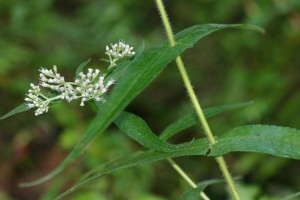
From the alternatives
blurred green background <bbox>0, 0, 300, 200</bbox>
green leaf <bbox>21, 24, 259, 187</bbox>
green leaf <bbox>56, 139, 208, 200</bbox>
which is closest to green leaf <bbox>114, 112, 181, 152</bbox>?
green leaf <bbox>56, 139, 208, 200</bbox>

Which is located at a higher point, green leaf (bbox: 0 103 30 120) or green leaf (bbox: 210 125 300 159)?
green leaf (bbox: 0 103 30 120)

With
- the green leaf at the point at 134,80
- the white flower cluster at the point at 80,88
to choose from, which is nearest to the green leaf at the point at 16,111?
the white flower cluster at the point at 80,88

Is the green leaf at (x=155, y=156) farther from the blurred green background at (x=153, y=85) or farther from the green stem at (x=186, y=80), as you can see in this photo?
the blurred green background at (x=153, y=85)

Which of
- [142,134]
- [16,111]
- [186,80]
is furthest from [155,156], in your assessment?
[16,111]

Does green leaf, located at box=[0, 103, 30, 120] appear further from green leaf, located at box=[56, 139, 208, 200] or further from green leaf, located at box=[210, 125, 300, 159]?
green leaf, located at box=[210, 125, 300, 159]

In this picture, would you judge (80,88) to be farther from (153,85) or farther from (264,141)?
(153,85)

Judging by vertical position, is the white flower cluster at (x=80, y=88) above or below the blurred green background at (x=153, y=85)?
below
